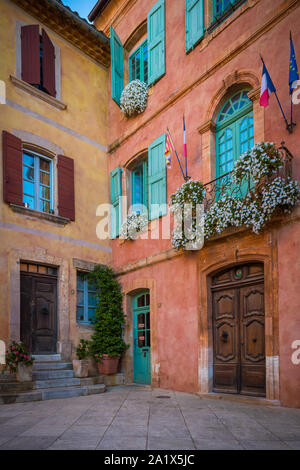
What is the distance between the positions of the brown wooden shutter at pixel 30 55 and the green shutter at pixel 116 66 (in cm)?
212

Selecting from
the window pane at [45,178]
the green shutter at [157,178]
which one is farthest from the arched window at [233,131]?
the window pane at [45,178]

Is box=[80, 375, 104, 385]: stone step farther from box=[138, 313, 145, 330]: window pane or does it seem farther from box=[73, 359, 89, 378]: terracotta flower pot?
box=[138, 313, 145, 330]: window pane

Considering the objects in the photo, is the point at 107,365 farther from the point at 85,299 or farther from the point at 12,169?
the point at 12,169

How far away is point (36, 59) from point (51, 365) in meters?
7.03

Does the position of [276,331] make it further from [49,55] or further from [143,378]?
[49,55]

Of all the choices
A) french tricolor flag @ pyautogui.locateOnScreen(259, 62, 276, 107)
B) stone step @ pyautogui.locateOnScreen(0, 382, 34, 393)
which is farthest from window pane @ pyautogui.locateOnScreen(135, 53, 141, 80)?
stone step @ pyautogui.locateOnScreen(0, 382, 34, 393)

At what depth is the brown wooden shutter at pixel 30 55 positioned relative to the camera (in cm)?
932

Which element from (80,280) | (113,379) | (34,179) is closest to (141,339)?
(113,379)

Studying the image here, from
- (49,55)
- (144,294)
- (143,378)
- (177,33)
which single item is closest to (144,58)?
(177,33)

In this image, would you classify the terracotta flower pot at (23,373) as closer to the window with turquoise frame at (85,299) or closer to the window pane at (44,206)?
the window with turquoise frame at (85,299)

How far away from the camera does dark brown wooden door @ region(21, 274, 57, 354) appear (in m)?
8.59

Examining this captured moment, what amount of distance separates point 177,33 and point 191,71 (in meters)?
1.21

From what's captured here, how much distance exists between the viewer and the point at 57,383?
7.79 metres

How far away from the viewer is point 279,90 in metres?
6.43
